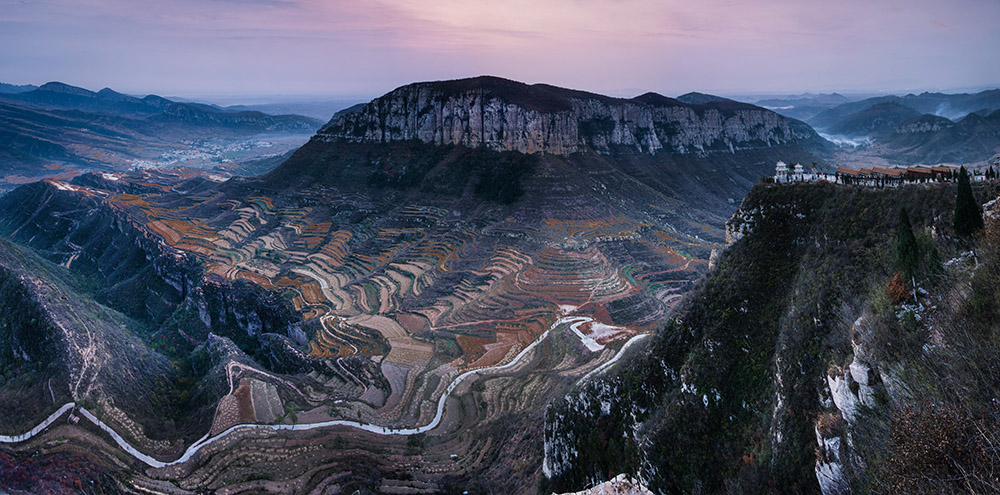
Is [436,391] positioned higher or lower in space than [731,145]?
lower

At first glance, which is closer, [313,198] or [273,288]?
[273,288]

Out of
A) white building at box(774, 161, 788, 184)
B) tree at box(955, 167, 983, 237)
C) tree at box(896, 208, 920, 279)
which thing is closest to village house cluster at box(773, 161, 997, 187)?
white building at box(774, 161, 788, 184)

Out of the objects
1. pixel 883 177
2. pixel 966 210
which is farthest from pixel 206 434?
pixel 883 177

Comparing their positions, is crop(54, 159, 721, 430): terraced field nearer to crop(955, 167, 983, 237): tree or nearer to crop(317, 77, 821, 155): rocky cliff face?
crop(317, 77, 821, 155): rocky cliff face

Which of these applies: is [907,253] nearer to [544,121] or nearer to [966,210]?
[966,210]

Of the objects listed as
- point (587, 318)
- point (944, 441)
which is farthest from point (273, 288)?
point (944, 441)

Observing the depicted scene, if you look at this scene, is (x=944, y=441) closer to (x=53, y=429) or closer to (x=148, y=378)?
(x=53, y=429)
